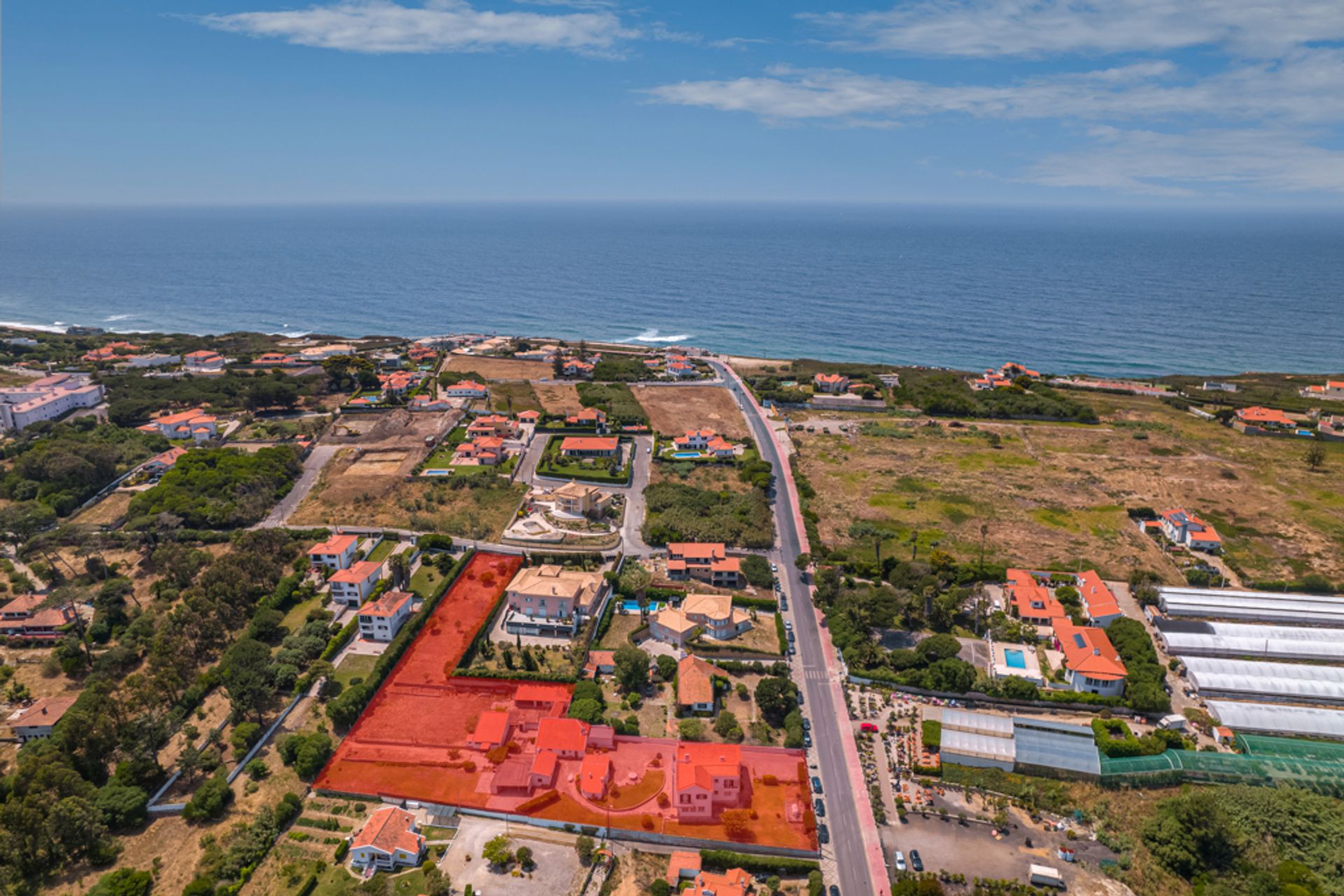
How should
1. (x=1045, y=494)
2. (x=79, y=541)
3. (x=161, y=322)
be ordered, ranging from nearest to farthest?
1. (x=79, y=541)
2. (x=1045, y=494)
3. (x=161, y=322)

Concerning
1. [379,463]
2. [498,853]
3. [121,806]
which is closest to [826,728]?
[498,853]

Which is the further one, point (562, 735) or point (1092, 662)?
point (1092, 662)

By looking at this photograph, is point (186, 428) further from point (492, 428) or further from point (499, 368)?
point (499, 368)

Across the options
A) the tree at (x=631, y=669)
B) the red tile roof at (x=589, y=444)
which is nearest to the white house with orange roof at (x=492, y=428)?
the red tile roof at (x=589, y=444)

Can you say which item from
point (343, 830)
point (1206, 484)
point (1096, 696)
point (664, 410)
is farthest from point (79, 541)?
point (1206, 484)

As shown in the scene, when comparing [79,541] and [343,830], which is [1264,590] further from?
[79,541]

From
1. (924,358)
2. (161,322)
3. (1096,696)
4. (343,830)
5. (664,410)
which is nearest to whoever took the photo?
(343,830)

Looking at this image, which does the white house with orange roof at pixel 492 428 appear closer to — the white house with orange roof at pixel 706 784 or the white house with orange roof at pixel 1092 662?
the white house with orange roof at pixel 706 784
